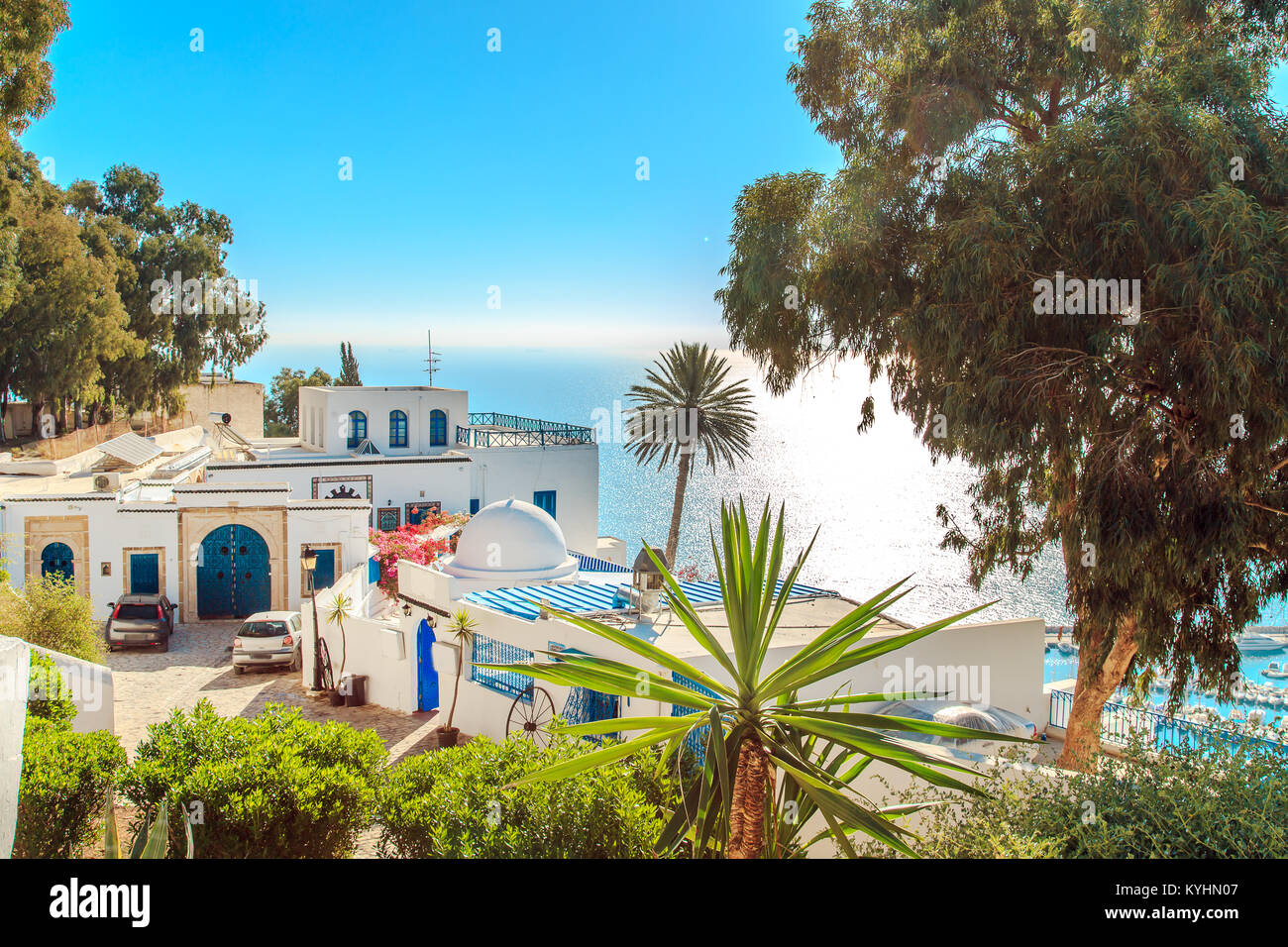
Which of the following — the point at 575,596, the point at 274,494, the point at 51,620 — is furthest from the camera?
the point at 274,494

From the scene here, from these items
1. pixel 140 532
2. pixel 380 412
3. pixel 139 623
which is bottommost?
pixel 139 623

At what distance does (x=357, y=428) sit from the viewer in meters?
32.1

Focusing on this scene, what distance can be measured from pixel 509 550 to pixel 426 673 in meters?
2.81

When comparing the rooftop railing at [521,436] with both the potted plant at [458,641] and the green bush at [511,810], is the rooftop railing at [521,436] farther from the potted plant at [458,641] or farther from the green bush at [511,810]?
the green bush at [511,810]

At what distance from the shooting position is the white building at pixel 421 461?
1122 inches

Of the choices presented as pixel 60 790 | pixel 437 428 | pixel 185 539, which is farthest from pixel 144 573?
pixel 60 790

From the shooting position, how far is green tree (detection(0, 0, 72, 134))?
44.0ft

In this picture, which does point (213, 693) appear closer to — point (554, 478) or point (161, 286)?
point (554, 478)

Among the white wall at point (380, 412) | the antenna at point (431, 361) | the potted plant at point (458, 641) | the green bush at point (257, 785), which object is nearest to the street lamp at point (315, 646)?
the potted plant at point (458, 641)

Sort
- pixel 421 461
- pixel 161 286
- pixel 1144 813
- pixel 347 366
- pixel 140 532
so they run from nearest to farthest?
pixel 1144 813, pixel 140 532, pixel 421 461, pixel 161 286, pixel 347 366

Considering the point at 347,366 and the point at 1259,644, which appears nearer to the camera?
the point at 1259,644

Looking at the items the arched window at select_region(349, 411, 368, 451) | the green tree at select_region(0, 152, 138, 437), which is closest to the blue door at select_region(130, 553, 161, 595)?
the green tree at select_region(0, 152, 138, 437)

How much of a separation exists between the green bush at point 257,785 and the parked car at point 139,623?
1420 centimetres
